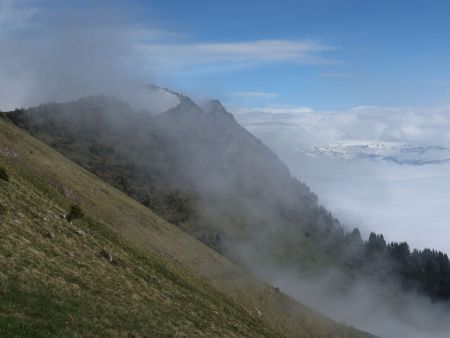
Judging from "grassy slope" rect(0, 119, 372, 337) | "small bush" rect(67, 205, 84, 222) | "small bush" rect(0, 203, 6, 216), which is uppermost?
"small bush" rect(67, 205, 84, 222)

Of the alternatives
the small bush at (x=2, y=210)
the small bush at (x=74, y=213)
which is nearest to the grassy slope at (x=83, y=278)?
the small bush at (x=2, y=210)

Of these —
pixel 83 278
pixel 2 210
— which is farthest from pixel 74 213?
pixel 83 278

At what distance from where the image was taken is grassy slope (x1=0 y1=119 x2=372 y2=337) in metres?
25.7

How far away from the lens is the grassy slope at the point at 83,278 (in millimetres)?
25703

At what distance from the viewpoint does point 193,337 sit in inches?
1371

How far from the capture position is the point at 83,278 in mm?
33531

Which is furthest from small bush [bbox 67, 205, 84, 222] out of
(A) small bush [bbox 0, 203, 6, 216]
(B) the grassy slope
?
(A) small bush [bbox 0, 203, 6, 216]

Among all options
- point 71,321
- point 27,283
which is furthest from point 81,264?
point 71,321

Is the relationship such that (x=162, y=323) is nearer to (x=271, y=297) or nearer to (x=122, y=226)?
(x=122, y=226)

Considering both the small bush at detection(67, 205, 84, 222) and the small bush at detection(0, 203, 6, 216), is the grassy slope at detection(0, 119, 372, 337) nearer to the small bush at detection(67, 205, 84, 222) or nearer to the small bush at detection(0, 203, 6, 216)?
the small bush at detection(0, 203, 6, 216)

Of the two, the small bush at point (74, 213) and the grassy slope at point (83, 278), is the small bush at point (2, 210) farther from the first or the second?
the small bush at point (74, 213)

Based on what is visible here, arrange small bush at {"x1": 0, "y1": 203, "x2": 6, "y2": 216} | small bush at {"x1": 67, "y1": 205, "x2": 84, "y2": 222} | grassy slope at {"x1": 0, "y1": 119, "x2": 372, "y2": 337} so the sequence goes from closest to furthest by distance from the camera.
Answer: grassy slope at {"x1": 0, "y1": 119, "x2": 372, "y2": 337} → small bush at {"x1": 0, "y1": 203, "x2": 6, "y2": 216} → small bush at {"x1": 67, "y1": 205, "x2": 84, "y2": 222}

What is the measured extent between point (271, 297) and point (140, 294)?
185 feet

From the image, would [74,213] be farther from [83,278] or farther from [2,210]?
[83,278]
